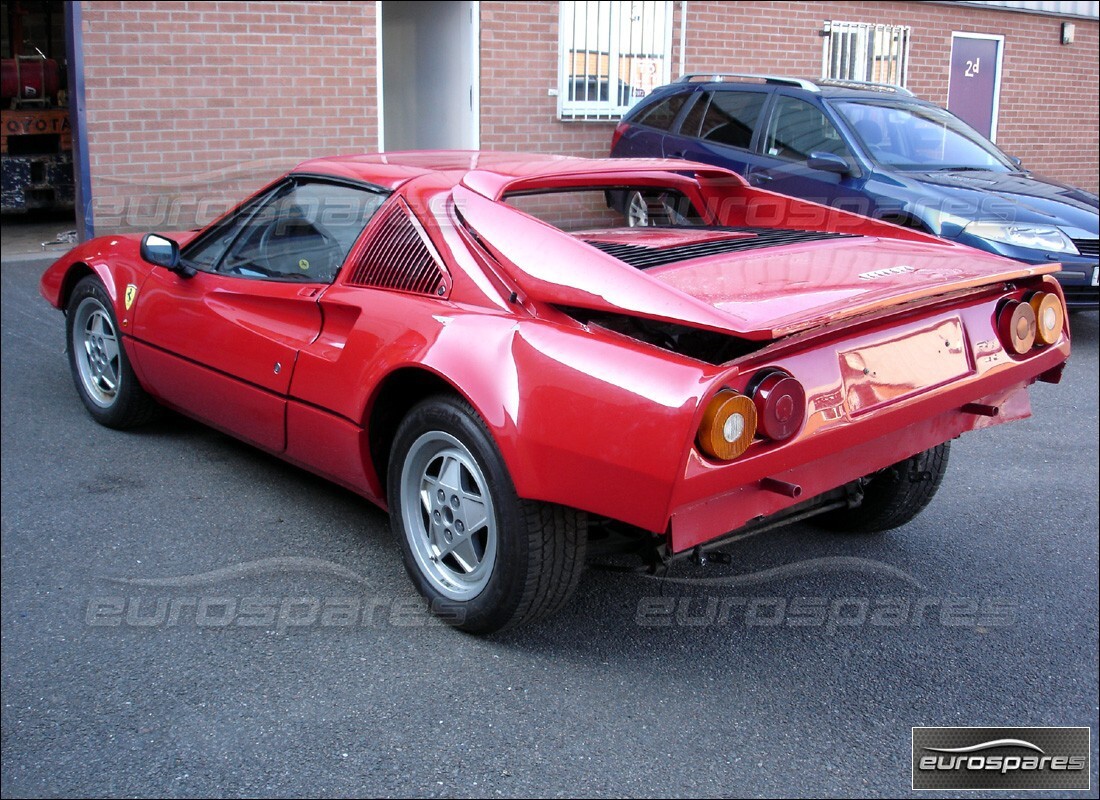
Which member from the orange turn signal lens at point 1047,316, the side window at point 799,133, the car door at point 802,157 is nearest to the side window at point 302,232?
the orange turn signal lens at point 1047,316

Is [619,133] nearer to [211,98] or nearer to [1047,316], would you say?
[211,98]

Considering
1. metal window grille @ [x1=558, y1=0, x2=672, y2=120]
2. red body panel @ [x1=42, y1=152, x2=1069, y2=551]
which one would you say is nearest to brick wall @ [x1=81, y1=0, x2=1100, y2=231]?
metal window grille @ [x1=558, y1=0, x2=672, y2=120]

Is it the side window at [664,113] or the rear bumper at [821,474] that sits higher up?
the side window at [664,113]

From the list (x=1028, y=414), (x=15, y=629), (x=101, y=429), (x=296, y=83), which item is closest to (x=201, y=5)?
(x=296, y=83)

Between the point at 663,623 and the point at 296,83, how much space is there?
782cm

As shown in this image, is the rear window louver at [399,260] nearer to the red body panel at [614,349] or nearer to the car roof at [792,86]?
the red body panel at [614,349]

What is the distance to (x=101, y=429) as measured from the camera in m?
5.28

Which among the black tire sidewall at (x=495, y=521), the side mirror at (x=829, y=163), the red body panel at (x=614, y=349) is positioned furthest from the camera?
the side mirror at (x=829, y=163)

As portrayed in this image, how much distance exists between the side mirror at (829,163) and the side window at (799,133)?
10.3 inches

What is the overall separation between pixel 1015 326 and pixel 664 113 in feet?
21.6

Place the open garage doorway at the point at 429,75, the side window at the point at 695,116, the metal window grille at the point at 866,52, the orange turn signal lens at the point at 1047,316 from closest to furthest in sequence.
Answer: the orange turn signal lens at the point at 1047,316
the side window at the point at 695,116
the open garage doorway at the point at 429,75
the metal window grille at the point at 866,52

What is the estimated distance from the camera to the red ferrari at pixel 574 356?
9.36ft

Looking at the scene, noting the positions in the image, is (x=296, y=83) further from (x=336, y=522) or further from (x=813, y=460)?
(x=813, y=460)

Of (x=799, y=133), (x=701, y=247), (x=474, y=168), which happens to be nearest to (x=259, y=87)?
(x=799, y=133)
